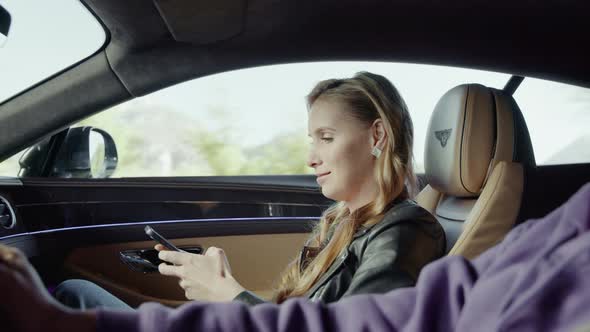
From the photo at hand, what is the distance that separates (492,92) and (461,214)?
366 millimetres

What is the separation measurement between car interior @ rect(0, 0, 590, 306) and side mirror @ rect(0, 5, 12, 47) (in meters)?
0.22

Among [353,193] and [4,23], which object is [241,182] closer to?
[353,193]

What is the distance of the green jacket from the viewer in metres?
1.35

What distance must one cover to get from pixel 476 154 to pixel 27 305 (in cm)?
147

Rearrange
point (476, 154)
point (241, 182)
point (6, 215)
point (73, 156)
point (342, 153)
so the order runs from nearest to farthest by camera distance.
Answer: point (342, 153), point (476, 154), point (6, 215), point (73, 156), point (241, 182)

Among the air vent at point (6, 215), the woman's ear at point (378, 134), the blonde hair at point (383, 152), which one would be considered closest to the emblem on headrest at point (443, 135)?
the blonde hair at point (383, 152)

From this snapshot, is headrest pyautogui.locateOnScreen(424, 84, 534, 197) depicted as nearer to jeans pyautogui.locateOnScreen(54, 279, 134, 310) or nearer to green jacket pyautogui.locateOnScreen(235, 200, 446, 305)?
green jacket pyautogui.locateOnScreen(235, 200, 446, 305)

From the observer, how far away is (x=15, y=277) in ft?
1.74

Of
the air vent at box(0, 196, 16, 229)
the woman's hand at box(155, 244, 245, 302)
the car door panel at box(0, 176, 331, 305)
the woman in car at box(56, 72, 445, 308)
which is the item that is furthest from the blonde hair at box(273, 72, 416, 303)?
the air vent at box(0, 196, 16, 229)

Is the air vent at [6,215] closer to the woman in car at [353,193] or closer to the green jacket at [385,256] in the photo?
the woman in car at [353,193]

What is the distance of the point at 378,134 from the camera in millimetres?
1655

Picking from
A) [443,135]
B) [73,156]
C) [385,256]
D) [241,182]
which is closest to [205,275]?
[385,256]

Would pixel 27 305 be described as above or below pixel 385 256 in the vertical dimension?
above

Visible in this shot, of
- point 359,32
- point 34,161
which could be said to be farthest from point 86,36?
point 359,32
